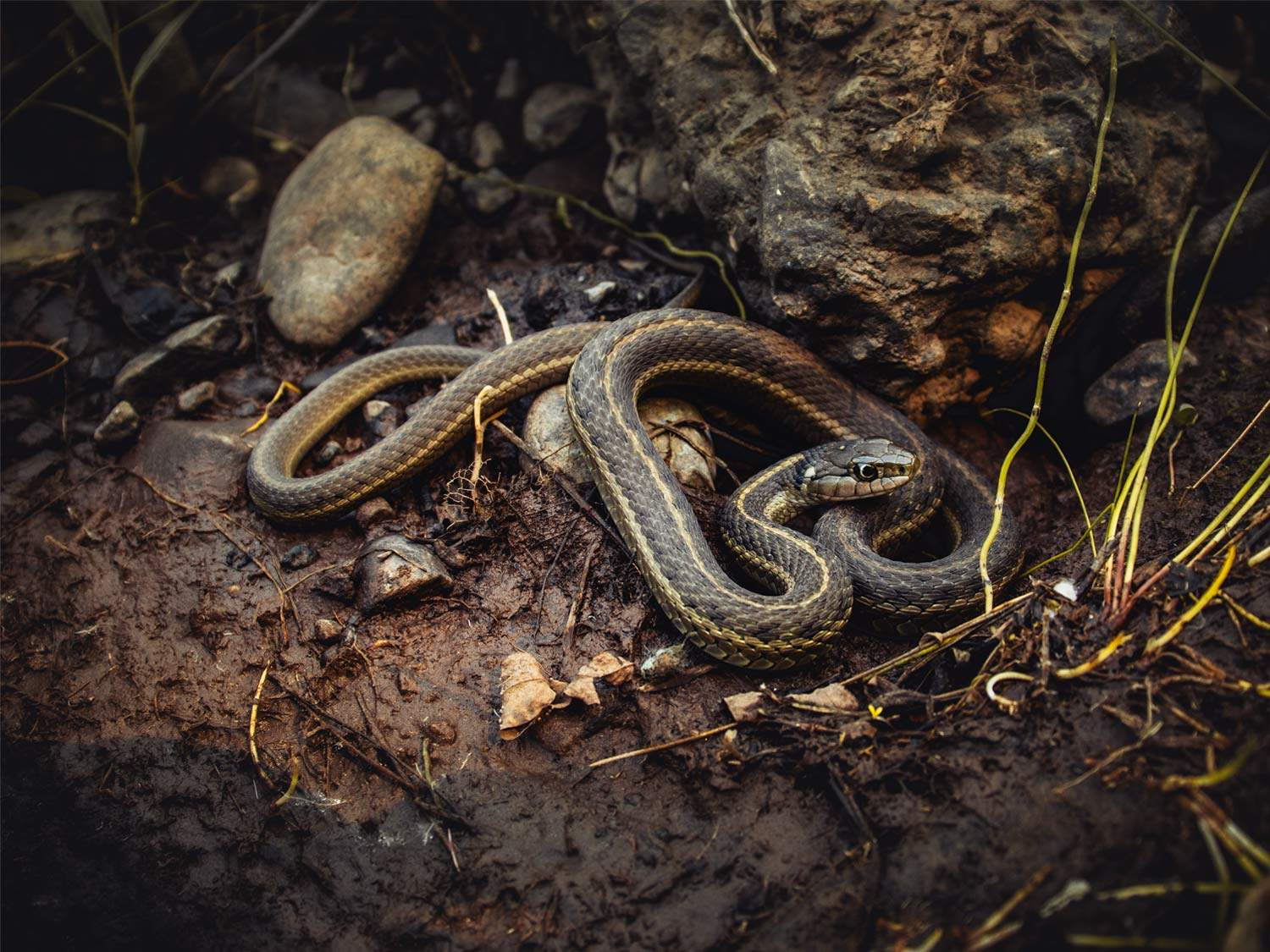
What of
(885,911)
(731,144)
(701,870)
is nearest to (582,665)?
(701,870)

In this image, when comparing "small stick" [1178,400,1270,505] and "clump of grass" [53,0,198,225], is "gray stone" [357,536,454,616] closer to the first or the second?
"clump of grass" [53,0,198,225]

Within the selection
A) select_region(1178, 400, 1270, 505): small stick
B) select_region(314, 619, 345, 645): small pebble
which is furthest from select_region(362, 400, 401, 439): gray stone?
select_region(1178, 400, 1270, 505): small stick

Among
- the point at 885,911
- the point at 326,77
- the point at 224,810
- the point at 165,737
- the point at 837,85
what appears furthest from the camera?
the point at 326,77

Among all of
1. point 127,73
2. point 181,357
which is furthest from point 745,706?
point 127,73

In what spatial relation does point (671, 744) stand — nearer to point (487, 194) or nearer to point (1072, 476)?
point (1072, 476)

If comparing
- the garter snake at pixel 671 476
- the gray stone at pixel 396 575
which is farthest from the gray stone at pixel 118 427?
the gray stone at pixel 396 575

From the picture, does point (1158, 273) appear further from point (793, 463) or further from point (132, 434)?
point (132, 434)
